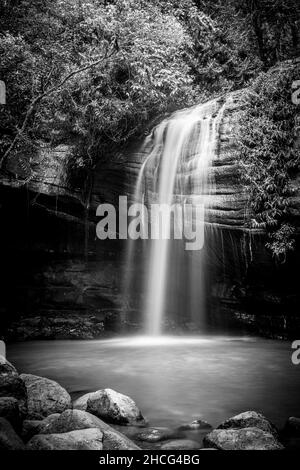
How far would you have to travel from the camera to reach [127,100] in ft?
37.6

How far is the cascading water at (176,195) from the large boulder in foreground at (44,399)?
5754mm

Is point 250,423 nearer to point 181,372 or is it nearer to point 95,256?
point 181,372

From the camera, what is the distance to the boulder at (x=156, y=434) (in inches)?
156

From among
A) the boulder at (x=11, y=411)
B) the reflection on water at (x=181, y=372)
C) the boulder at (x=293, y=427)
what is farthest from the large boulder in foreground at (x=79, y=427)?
the boulder at (x=293, y=427)

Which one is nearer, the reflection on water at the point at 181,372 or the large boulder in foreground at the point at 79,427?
the large boulder in foreground at the point at 79,427

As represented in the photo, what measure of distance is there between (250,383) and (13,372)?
387 cm

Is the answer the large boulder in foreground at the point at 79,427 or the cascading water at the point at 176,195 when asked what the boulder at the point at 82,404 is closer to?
the large boulder in foreground at the point at 79,427

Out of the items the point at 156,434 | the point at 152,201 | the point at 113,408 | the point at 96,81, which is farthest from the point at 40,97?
the point at 156,434

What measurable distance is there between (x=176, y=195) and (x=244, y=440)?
23.3 feet

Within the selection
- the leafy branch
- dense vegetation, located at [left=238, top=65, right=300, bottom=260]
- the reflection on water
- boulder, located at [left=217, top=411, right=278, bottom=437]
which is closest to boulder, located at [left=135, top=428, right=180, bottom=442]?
the reflection on water

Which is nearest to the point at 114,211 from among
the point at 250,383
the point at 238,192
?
the point at 238,192

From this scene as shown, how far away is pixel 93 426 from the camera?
3.68 meters

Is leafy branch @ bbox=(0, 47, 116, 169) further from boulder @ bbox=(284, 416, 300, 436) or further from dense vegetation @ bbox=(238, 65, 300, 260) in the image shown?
boulder @ bbox=(284, 416, 300, 436)

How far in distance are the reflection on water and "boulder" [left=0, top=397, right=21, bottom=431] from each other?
164 cm
